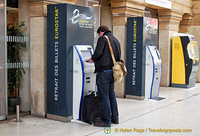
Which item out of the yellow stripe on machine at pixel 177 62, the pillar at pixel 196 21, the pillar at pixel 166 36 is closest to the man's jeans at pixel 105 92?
the yellow stripe on machine at pixel 177 62

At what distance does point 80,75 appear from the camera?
5191 mm

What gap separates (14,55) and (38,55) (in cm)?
54

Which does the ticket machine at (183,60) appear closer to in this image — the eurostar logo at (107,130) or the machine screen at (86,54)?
the machine screen at (86,54)

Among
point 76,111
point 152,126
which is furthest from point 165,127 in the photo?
point 76,111

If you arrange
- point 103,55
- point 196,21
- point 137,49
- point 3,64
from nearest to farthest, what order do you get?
1. point 103,55
2. point 3,64
3. point 137,49
4. point 196,21

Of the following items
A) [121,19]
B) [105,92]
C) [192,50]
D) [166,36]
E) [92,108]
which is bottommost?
[92,108]

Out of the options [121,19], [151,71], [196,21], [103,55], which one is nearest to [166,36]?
[196,21]

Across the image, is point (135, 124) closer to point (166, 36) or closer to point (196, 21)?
point (166, 36)

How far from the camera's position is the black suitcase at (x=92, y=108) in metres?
5.07

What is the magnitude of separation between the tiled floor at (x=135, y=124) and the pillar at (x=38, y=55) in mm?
307

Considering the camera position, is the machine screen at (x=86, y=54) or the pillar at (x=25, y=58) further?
the pillar at (x=25, y=58)

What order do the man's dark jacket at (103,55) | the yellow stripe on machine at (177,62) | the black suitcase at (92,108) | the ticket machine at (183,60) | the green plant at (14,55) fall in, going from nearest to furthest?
the man's dark jacket at (103,55), the black suitcase at (92,108), the green plant at (14,55), the ticket machine at (183,60), the yellow stripe on machine at (177,62)

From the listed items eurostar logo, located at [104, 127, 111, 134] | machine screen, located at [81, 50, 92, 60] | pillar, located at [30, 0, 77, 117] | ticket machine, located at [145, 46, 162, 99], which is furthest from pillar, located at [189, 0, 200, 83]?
eurostar logo, located at [104, 127, 111, 134]

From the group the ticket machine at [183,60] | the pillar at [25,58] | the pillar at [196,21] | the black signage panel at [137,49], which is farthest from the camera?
the pillar at [196,21]
